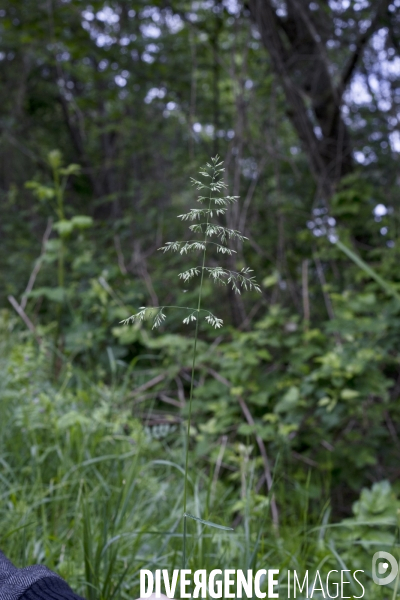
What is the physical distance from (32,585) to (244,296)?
2768mm

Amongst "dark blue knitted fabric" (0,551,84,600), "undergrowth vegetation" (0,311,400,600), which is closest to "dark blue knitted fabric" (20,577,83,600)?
"dark blue knitted fabric" (0,551,84,600)

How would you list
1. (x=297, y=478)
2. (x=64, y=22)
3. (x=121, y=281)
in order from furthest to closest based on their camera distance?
1. (x=64, y=22)
2. (x=121, y=281)
3. (x=297, y=478)

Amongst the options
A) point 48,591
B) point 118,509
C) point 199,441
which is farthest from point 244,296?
point 48,591

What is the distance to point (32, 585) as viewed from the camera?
2.30 ft

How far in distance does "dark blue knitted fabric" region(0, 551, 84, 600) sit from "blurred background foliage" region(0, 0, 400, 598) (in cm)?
42

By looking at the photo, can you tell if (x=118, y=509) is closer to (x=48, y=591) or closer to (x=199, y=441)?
(x=48, y=591)

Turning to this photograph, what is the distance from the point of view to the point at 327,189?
11.2 ft

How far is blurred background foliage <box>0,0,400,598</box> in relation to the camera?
80.0 inches

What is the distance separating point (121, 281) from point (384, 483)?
2428 mm

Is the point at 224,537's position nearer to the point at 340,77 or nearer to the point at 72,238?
the point at 340,77

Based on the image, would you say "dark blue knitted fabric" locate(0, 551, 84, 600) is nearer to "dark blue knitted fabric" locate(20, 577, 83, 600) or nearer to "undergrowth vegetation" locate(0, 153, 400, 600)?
"dark blue knitted fabric" locate(20, 577, 83, 600)

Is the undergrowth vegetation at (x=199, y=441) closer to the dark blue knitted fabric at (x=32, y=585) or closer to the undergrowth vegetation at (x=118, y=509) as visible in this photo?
the undergrowth vegetation at (x=118, y=509)

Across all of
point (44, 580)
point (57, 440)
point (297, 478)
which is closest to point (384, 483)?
point (297, 478)

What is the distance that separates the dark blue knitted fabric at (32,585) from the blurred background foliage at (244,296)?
42cm
